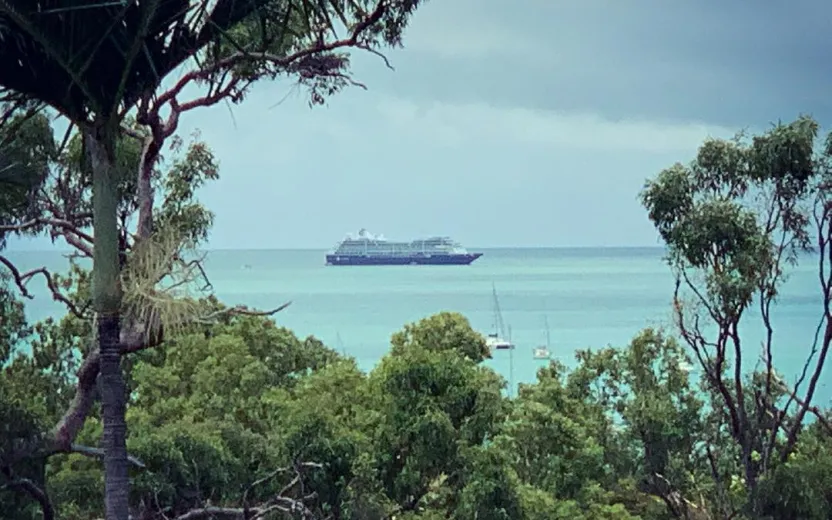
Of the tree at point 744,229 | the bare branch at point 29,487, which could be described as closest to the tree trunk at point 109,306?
the bare branch at point 29,487

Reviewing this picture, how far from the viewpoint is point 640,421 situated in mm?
9086

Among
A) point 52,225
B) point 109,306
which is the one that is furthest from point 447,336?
point 109,306

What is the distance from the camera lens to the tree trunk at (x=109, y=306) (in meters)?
3.22

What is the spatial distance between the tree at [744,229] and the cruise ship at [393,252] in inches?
1434

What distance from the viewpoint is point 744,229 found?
22.7ft

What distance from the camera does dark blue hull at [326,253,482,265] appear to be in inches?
1784

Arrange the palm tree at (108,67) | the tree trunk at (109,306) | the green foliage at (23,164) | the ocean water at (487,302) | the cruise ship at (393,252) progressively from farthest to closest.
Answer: the cruise ship at (393,252)
the ocean water at (487,302)
the green foliage at (23,164)
the tree trunk at (109,306)
the palm tree at (108,67)

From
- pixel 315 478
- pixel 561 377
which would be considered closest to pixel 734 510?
pixel 561 377

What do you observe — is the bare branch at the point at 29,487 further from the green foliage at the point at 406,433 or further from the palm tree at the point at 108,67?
the palm tree at the point at 108,67

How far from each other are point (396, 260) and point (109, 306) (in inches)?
1656

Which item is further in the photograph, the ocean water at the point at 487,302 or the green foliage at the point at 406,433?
the ocean water at the point at 487,302

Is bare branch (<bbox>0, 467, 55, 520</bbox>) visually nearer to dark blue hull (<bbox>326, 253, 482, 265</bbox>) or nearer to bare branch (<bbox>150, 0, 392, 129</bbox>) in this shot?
bare branch (<bbox>150, 0, 392, 129</bbox>)

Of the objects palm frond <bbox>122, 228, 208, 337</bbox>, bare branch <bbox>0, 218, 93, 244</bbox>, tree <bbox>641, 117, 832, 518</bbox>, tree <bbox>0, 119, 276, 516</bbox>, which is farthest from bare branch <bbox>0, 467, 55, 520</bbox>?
tree <bbox>641, 117, 832, 518</bbox>

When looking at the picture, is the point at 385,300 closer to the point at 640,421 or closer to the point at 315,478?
the point at 640,421
